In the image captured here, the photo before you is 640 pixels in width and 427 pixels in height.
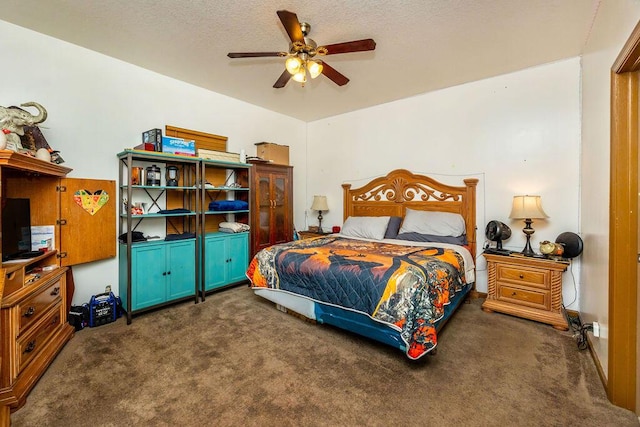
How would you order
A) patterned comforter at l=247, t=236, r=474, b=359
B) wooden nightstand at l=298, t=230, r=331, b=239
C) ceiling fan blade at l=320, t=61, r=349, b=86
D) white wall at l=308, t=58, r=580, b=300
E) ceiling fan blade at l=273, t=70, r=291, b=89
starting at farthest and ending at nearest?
wooden nightstand at l=298, t=230, r=331, b=239
white wall at l=308, t=58, r=580, b=300
ceiling fan blade at l=273, t=70, r=291, b=89
ceiling fan blade at l=320, t=61, r=349, b=86
patterned comforter at l=247, t=236, r=474, b=359

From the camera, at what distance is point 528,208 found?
9.37 ft

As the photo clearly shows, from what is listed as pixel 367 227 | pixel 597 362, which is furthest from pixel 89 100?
pixel 597 362

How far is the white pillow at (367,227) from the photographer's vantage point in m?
3.72

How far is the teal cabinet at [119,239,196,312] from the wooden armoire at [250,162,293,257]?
3.00ft

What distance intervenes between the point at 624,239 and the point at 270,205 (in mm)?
3659

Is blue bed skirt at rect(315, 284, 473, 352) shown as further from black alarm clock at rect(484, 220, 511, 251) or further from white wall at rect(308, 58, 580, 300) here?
white wall at rect(308, 58, 580, 300)

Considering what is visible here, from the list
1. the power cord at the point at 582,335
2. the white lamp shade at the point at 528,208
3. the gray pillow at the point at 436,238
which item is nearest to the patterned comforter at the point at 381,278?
the gray pillow at the point at 436,238

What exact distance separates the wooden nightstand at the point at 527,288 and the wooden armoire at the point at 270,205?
2836mm

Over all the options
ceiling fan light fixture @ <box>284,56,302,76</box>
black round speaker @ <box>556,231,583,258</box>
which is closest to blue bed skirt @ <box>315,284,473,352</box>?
black round speaker @ <box>556,231,583,258</box>

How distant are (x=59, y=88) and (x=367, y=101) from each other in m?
3.65

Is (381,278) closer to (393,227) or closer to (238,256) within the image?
(393,227)

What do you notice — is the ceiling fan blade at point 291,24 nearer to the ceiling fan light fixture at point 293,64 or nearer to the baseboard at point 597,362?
the ceiling fan light fixture at point 293,64

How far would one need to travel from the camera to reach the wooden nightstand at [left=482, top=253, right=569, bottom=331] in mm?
2635

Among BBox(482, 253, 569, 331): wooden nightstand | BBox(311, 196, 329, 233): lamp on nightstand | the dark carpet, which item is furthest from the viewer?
BBox(311, 196, 329, 233): lamp on nightstand
